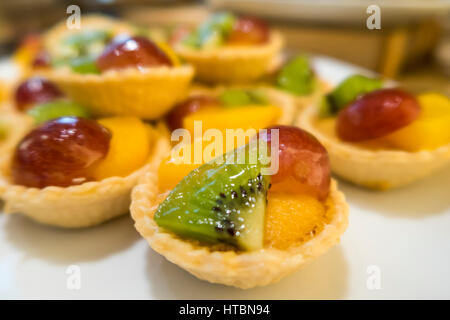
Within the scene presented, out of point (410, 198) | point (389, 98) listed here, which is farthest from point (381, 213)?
point (389, 98)

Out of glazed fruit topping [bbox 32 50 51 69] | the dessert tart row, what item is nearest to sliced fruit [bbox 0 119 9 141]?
the dessert tart row

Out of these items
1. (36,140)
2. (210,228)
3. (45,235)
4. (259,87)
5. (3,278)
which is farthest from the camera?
(259,87)

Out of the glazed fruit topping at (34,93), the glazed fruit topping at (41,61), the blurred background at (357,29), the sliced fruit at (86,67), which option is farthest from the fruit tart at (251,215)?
the blurred background at (357,29)

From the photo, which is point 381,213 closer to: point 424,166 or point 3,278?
point 424,166

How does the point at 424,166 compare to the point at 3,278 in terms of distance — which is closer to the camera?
the point at 3,278

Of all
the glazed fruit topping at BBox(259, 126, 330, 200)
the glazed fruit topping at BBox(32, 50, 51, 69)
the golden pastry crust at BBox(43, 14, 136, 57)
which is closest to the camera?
the glazed fruit topping at BBox(259, 126, 330, 200)

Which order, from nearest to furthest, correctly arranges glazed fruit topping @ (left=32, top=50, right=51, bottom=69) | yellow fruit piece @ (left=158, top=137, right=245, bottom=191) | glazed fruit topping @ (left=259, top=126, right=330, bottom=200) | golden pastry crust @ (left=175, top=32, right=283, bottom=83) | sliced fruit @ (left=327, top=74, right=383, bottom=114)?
glazed fruit topping @ (left=259, top=126, right=330, bottom=200) → yellow fruit piece @ (left=158, top=137, right=245, bottom=191) → sliced fruit @ (left=327, top=74, right=383, bottom=114) → golden pastry crust @ (left=175, top=32, right=283, bottom=83) → glazed fruit topping @ (left=32, top=50, right=51, bottom=69)

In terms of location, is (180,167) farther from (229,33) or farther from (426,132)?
(229,33)

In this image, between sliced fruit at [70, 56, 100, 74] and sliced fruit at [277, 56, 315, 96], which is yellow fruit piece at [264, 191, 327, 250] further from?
sliced fruit at [277, 56, 315, 96]
